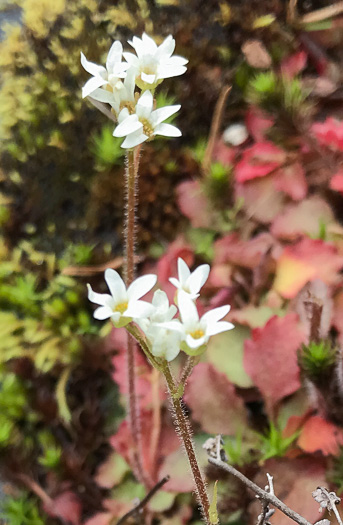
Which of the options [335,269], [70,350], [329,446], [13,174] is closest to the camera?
[329,446]

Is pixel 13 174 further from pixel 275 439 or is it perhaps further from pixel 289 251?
pixel 275 439

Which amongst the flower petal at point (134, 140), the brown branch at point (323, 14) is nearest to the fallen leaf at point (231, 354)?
the flower petal at point (134, 140)

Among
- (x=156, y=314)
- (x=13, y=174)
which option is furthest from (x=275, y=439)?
(x=13, y=174)

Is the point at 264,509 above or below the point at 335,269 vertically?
below

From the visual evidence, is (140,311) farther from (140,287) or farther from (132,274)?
(132,274)

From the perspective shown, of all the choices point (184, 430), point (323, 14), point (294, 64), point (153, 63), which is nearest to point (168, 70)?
point (153, 63)

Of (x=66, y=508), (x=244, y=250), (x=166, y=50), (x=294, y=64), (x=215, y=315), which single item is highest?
(x=294, y=64)

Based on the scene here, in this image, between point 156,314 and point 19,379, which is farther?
point 19,379
